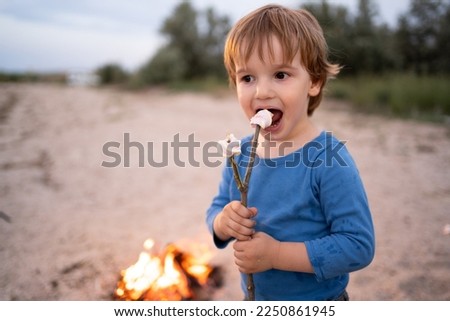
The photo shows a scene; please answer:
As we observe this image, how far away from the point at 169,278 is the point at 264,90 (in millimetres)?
1368

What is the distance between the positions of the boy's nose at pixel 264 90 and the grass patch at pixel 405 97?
661cm

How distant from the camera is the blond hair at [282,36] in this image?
138 cm

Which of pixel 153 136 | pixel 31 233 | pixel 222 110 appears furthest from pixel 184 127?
pixel 31 233

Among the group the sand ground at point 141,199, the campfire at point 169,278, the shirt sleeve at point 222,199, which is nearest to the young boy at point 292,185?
the shirt sleeve at point 222,199

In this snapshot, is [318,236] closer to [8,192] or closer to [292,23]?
[292,23]

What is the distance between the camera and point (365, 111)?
8.45m

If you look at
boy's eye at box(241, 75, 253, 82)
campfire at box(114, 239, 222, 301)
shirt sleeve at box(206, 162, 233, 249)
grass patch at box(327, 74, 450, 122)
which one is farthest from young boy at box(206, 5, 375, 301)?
grass patch at box(327, 74, 450, 122)

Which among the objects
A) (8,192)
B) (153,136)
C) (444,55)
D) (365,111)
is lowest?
(8,192)

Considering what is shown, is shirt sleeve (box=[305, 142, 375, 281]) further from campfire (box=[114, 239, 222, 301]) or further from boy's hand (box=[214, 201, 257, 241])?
campfire (box=[114, 239, 222, 301])

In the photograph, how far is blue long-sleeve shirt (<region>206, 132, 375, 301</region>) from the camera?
1303 mm

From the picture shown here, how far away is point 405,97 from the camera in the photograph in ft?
27.2

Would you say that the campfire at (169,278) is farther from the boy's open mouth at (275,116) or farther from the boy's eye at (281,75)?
the boy's eye at (281,75)

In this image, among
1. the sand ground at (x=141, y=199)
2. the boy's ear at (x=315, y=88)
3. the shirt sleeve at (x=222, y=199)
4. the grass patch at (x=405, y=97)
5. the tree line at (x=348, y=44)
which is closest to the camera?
the boy's ear at (x=315, y=88)
